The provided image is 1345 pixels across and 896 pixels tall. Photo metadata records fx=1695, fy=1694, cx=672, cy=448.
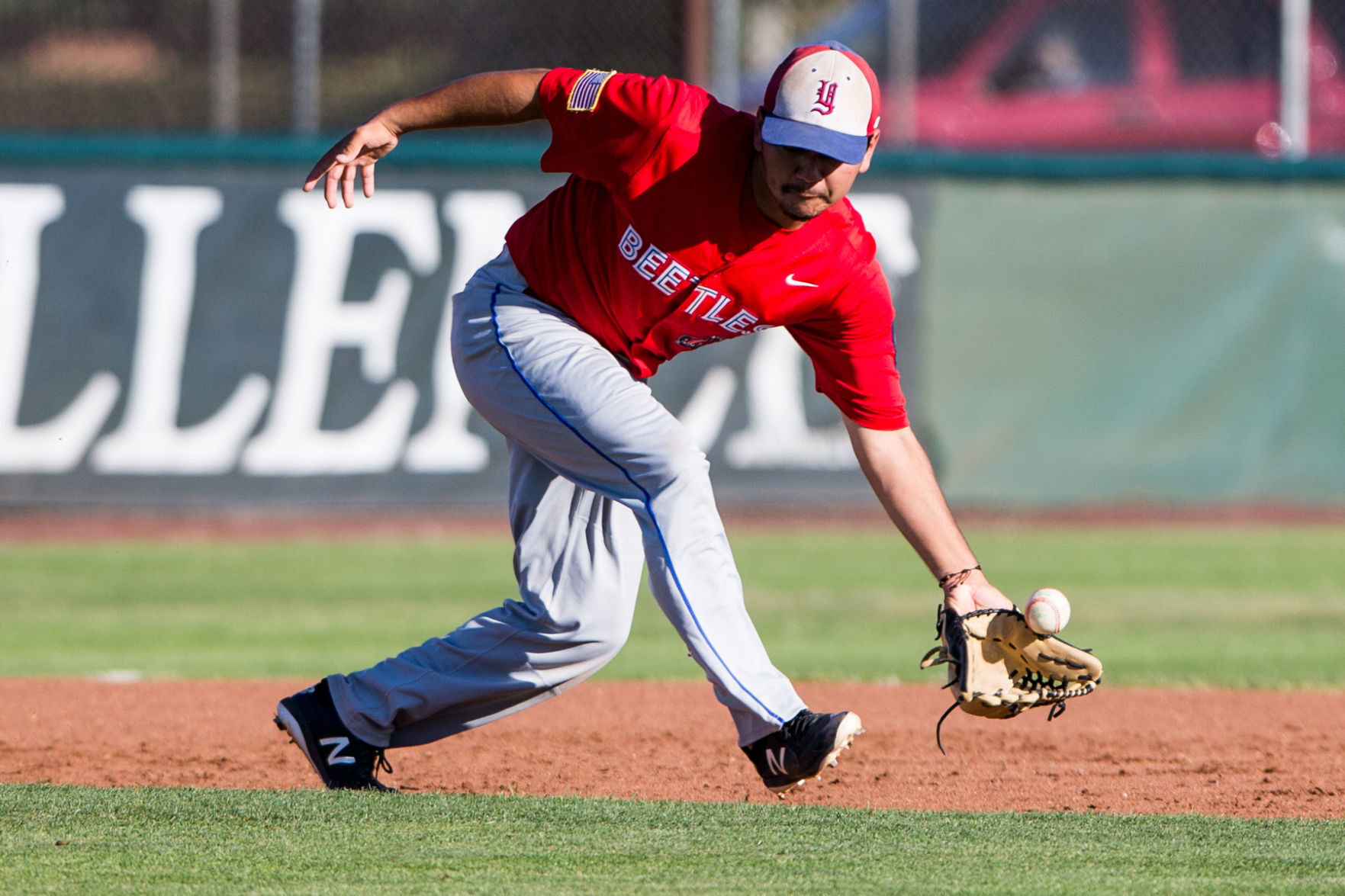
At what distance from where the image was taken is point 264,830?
136 inches

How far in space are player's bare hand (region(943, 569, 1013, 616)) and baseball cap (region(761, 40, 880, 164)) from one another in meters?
0.97

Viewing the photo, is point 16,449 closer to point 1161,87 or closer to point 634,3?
point 634,3

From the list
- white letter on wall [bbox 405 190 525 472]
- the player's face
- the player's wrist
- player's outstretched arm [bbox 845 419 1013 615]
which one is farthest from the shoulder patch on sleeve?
white letter on wall [bbox 405 190 525 472]

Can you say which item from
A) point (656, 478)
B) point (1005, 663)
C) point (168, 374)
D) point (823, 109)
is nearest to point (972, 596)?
point (1005, 663)

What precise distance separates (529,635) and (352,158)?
3.72ft

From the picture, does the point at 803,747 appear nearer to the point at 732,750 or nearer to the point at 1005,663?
the point at 1005,663

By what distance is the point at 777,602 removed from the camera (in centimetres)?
777

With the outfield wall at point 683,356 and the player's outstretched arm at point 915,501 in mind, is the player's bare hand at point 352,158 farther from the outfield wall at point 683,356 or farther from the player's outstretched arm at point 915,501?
the outfield wall at point 683,356

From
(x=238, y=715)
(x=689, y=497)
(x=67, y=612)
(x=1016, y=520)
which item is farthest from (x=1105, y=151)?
(x=689, y=497)

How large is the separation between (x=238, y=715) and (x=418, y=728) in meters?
1.41

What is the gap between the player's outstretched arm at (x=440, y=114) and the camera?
364 cm

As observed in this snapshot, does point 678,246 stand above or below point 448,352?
above

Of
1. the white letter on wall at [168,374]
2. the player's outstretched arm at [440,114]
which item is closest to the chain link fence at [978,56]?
the white letter on wall at [168,374]

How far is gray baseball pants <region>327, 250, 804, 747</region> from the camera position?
345 cm
